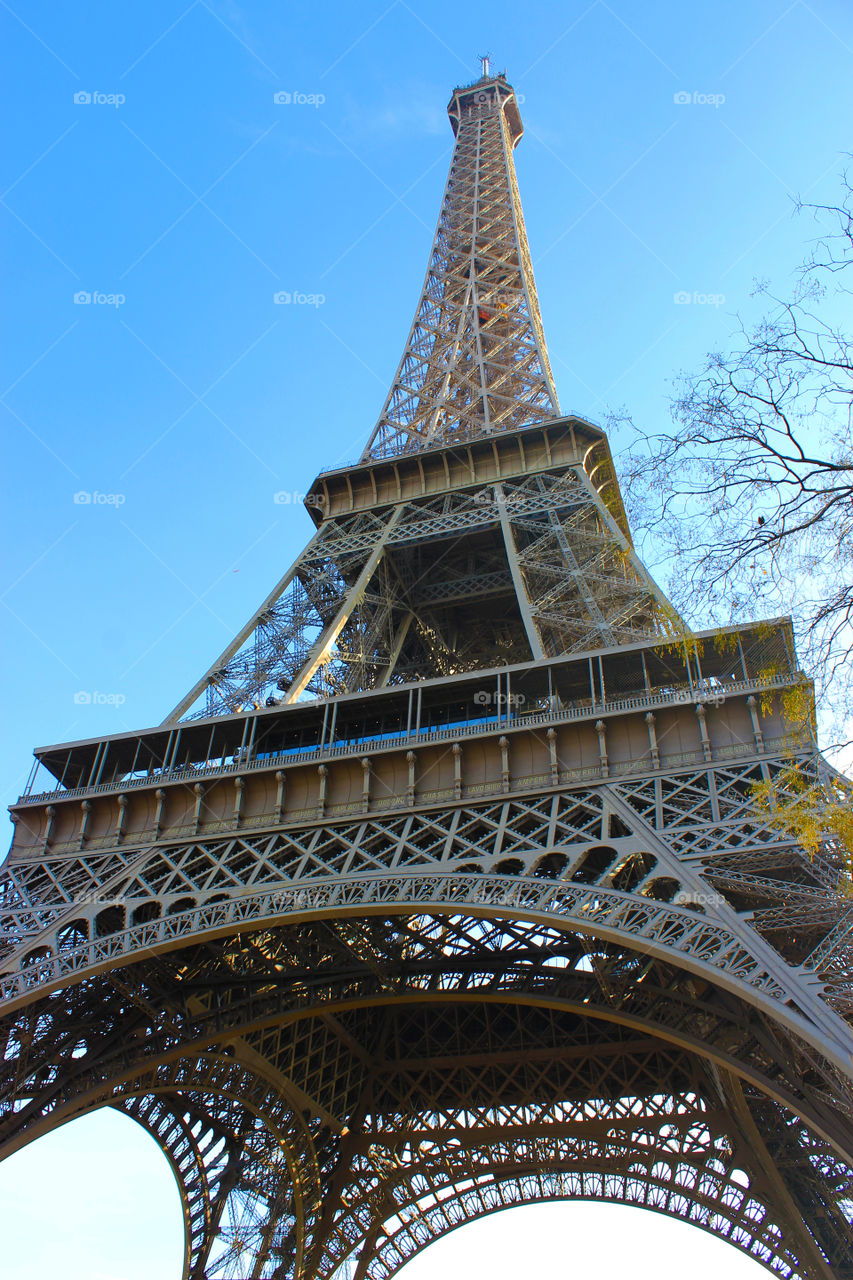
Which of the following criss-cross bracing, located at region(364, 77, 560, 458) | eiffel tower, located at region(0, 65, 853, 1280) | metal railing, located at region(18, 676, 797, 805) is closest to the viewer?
eiffel tower, located at region(0, 65, 853, 1280)

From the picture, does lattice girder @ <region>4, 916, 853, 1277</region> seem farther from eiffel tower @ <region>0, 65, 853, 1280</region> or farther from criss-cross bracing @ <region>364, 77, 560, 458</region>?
criss-cross bracing @ <region>364, 77, 560, 458</region>

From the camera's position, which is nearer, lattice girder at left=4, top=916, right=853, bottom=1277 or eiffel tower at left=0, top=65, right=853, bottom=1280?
eiffel tower at left=0, top=65, right=853, bottom=1280

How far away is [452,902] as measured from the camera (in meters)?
18.3

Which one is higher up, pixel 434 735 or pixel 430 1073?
pixel 434 735

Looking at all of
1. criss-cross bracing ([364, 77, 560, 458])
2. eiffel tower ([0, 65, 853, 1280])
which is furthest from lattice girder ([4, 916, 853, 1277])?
criss-cross bracing ([364, 77, 560, 458])

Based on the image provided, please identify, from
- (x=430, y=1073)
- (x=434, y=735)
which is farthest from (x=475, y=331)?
(x=430, y=1073)

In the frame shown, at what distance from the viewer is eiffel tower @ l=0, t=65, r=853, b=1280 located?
1825 cm

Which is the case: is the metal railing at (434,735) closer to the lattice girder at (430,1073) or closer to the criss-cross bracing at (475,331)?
the lattice girder at (430,1073)

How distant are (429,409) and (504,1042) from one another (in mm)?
21882

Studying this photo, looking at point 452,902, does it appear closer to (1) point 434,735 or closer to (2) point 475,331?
(1) point 434,735

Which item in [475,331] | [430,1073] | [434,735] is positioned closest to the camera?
[434,735]

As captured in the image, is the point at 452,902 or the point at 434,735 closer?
the point at 452,902

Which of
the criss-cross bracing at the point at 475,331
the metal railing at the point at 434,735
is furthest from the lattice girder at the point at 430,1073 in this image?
the criss-cross bracing at the point at 475,331

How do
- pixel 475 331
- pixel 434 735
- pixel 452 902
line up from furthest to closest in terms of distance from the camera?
pixel 475 331 → pixel 434 735 → pixel 452 902
